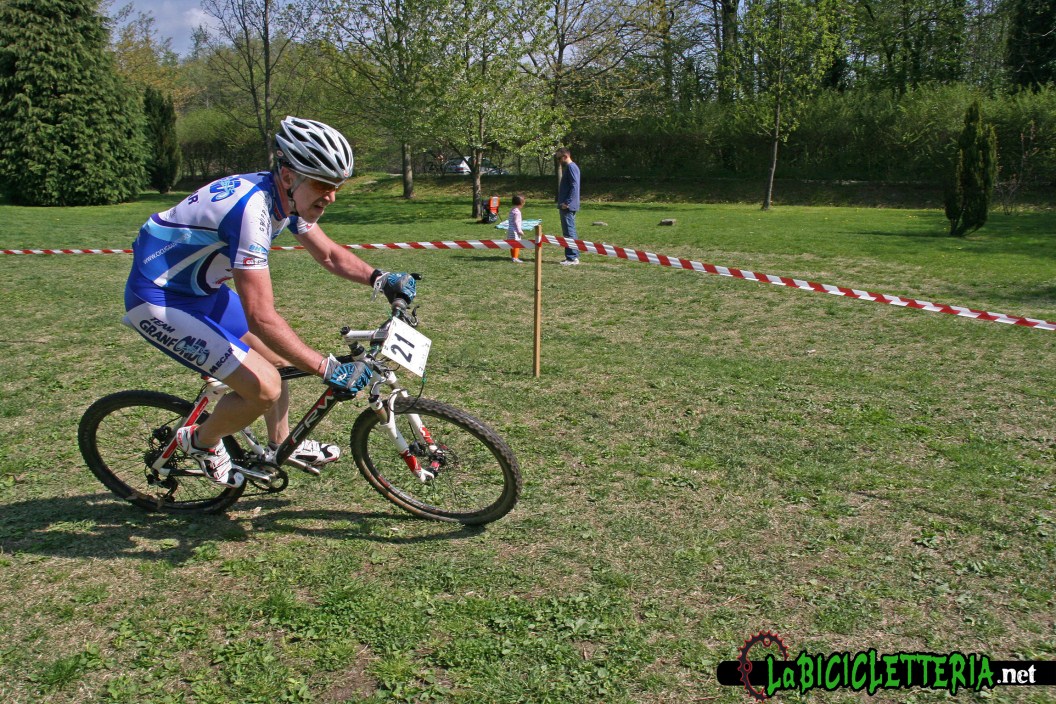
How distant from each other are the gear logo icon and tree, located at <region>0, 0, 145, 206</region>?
35508mm

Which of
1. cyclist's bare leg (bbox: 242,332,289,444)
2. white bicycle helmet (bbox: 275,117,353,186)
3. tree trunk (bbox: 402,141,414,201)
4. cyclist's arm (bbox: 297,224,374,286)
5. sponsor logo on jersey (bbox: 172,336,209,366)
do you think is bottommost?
cyclist's bare leg (bbox: 242,332,289,444)

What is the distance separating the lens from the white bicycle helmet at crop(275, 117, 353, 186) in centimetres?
366

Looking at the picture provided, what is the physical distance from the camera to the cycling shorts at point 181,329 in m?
3.84

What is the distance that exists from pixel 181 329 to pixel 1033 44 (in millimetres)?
42138

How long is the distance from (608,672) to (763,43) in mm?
28394

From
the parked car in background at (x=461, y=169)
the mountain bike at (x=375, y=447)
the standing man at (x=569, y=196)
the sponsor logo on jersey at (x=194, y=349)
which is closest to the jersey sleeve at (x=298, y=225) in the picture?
the mountain bike at (x=375, y=447)

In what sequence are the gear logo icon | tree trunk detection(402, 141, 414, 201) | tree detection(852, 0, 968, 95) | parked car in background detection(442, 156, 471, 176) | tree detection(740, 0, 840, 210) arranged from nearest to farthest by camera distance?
the gear logo icon < tree detection(740, 0, 840, 210) < tree trunk detection(402, 141, 414, 201) < tree detection(852, 0, 968, 95) < parked car in background detection(442, 156, 471, 176)

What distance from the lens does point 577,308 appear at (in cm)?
1052

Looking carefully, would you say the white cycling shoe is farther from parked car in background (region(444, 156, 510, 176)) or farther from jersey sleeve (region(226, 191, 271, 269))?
parked car in background (region(444, 156, 510, 176))

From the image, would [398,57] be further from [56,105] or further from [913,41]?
[913,41]

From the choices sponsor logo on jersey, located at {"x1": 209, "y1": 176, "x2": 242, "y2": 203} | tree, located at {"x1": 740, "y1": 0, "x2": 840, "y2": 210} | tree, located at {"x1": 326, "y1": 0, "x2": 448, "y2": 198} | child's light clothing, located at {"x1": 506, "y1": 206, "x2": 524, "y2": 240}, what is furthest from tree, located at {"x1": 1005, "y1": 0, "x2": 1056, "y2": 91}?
sponsor logo on jersey, located at {"x1": 209, "y1": 176, "x2": 242, "y2": 203}

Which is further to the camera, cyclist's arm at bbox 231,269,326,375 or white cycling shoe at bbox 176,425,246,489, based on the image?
white cycling shoe at bbox 176,425,246,489

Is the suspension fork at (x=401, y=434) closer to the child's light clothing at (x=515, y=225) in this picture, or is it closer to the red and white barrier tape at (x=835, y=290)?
the red and white barrier tape at (x=835, y=290)

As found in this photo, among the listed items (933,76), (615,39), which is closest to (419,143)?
(615,39)
